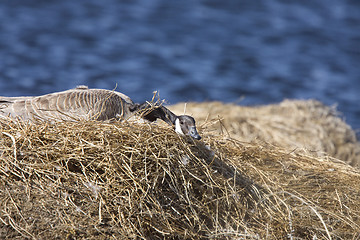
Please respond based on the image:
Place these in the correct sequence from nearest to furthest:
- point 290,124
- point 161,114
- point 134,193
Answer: point 134,193, point 161,114, point 290,124

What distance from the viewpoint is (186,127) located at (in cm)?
359

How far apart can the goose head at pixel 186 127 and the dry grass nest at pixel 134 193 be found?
3.2 inches

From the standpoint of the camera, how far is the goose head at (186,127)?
351cm

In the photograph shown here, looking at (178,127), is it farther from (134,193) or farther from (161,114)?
(134,193)

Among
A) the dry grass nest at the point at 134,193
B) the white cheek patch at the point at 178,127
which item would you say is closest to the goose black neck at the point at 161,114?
the white cheek patch at the point at 178,127

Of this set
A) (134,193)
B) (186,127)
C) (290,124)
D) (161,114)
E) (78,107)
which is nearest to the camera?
(134,193)

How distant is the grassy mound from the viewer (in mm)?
7293

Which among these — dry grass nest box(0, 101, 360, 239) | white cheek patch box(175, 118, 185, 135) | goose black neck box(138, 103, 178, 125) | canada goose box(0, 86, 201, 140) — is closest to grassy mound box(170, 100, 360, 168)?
canada goose box(0, 86, 201, 140)

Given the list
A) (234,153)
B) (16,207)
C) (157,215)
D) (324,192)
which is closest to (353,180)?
(324,192)

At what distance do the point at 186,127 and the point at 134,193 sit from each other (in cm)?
83

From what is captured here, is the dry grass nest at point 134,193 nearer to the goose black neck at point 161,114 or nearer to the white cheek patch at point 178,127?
the white cheek patch at point 178,127

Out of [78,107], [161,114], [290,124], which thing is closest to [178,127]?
[161,114]

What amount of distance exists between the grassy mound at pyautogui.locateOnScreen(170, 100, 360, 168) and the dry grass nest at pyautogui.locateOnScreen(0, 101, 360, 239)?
3503mm

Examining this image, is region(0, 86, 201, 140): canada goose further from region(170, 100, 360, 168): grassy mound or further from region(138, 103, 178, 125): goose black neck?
region(170, 100, 360, 168): grassy mound
